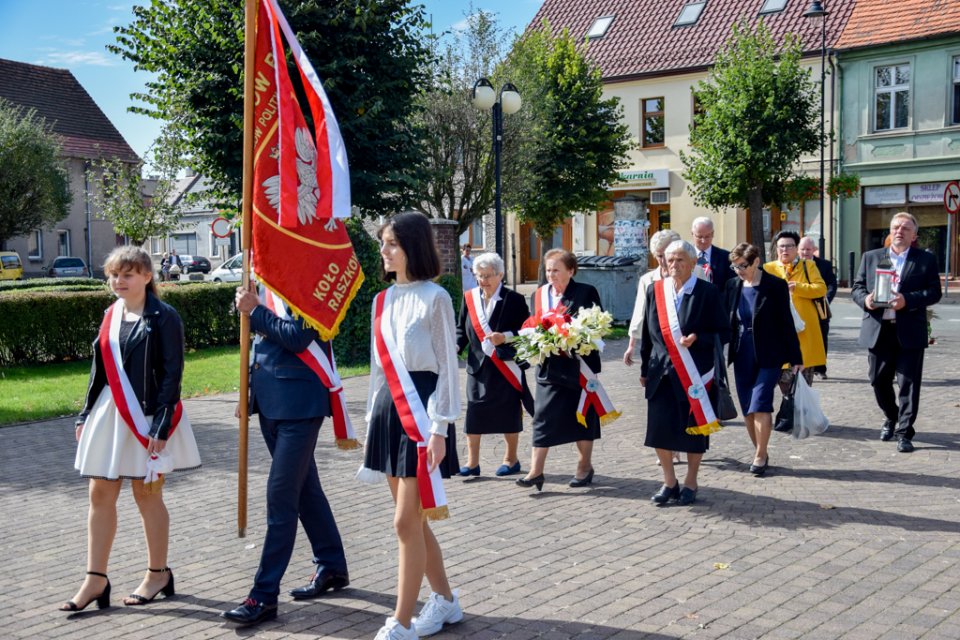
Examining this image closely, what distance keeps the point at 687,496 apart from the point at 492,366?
180 centimetres

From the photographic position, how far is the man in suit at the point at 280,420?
15.4ft

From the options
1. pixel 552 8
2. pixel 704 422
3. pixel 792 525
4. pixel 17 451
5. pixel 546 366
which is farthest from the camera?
pixel 552 8

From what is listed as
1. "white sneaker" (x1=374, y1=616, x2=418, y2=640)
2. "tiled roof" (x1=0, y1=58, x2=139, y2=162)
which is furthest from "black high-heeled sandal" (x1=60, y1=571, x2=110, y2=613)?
"tiled roof" (x1=0, y1=58, x2=139, y2=162)

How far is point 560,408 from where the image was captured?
24.5ft

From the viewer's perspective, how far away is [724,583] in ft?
17.3

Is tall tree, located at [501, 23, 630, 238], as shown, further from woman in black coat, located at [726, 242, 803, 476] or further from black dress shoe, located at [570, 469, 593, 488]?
black dress shoe, located at [570, 469, 593, 488]

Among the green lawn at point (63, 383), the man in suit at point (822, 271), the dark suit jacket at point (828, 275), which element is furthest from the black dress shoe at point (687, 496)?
the green lawn at point (63, 383)

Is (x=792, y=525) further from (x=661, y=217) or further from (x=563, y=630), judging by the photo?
(x=661, y=217)

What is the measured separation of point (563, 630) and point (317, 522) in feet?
4.58

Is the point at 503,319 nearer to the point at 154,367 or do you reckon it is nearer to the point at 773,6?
the point at 154,367

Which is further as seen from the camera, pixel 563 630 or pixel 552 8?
pixel 552 8

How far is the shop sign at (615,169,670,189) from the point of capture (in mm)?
37719

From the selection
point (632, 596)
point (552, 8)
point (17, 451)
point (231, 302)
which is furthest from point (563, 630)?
point (552, 8)

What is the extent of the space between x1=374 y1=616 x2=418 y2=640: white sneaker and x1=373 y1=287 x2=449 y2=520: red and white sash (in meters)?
0.48
